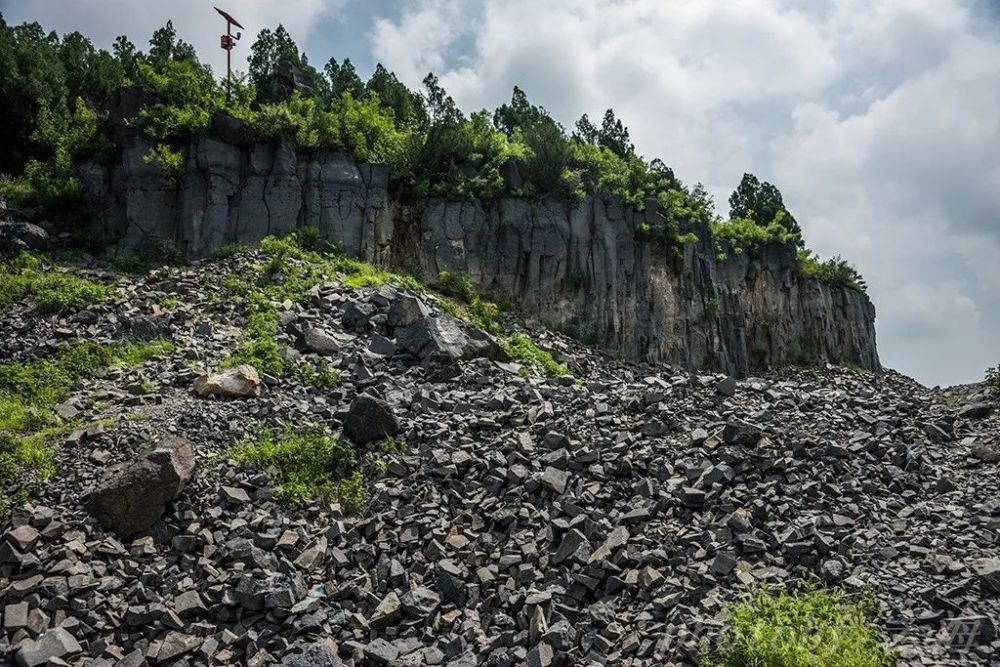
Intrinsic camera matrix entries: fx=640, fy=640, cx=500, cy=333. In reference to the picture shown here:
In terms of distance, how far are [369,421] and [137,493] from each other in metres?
4.13

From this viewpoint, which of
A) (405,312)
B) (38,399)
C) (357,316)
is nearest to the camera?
(38,399)

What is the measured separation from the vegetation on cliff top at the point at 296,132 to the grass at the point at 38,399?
1134 cm

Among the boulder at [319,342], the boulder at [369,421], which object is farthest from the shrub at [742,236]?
the boulder at [369,421]

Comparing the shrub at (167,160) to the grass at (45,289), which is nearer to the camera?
the grass at (45,289)

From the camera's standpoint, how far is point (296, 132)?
25266 mm

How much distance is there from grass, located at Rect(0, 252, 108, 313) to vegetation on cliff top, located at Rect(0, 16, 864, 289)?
18.5ft

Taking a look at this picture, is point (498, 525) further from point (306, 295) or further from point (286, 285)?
point (286, 285)

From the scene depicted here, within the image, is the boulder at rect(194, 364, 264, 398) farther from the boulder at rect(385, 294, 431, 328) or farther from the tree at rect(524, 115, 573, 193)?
the tree at rect(524, 115, 573, 193)

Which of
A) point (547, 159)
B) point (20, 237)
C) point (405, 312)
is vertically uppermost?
point (547, 159)

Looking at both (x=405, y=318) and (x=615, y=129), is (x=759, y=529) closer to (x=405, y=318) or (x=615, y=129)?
(x=405, y=318)

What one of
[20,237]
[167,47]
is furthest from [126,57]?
[20,237]

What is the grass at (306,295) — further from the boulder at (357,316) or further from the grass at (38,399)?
the grass at (38,399)

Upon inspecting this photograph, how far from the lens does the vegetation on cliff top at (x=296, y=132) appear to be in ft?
81.7

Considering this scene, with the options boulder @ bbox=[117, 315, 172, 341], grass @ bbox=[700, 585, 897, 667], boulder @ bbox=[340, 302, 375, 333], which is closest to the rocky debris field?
grass @ bbox=[700, 585, 897, 667]
